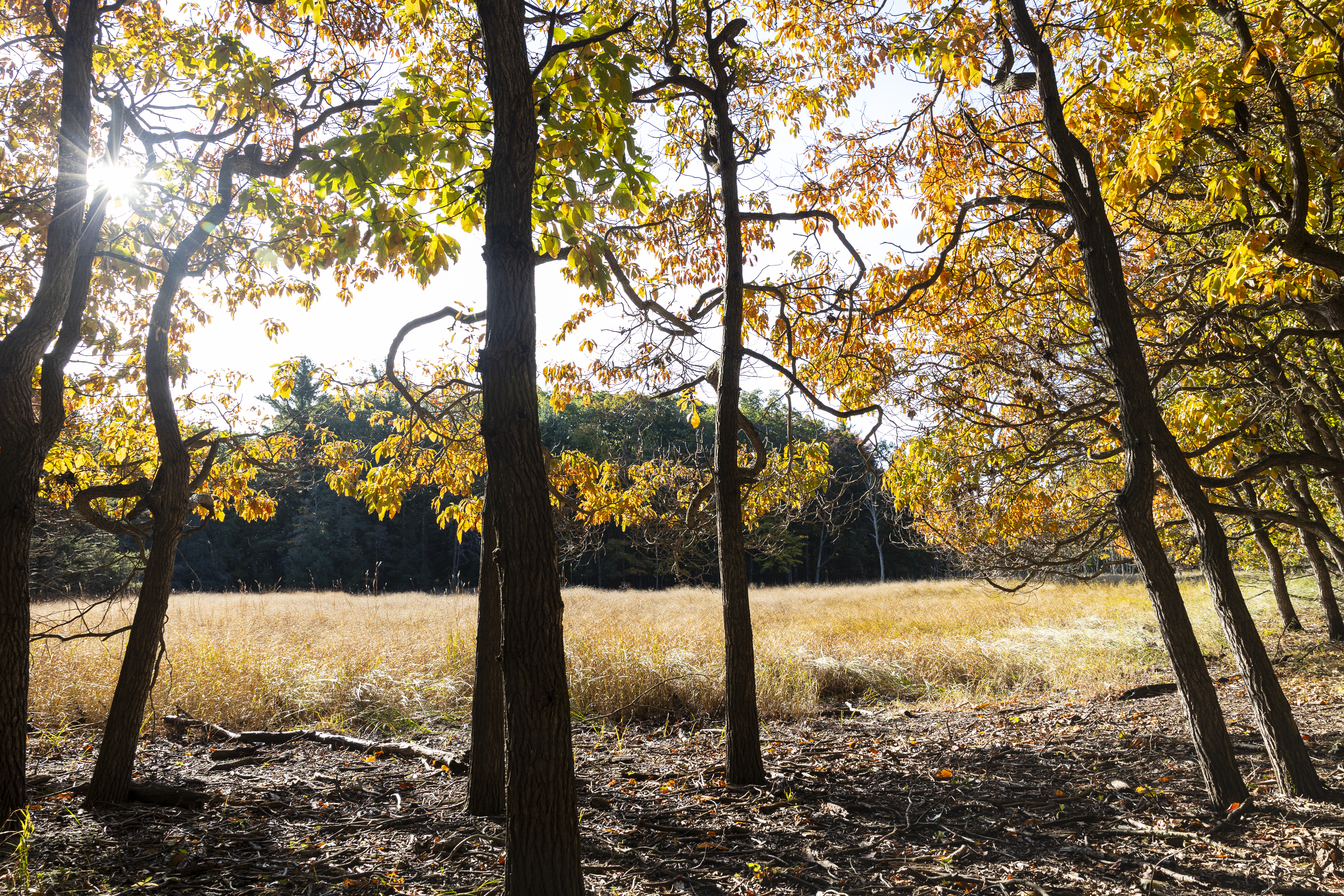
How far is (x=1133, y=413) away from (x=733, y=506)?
9.25 feet

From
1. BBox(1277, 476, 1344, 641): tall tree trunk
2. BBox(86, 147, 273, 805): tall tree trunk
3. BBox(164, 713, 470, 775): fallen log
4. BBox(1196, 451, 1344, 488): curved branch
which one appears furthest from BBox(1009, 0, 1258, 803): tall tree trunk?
BBox(1277, 476, 1344, 641): tall tree trunk

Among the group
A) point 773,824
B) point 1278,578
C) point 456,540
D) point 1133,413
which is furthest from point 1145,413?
point 456,540

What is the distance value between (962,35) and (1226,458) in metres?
6.16

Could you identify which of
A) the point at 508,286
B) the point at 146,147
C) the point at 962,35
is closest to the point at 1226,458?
the point at 962,35

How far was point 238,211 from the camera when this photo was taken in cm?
573

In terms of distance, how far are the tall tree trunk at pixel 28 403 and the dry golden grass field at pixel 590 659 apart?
2591 millimetres

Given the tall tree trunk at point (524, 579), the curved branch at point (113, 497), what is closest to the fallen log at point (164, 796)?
the curved branch at point (113, 497)

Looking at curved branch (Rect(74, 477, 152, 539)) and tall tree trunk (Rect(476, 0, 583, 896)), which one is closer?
tall tree trunk (Rect(476, 0, 583, 896))

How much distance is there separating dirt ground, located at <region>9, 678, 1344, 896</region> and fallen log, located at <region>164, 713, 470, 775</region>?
0.20 metres

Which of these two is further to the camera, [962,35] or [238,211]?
[238,211]

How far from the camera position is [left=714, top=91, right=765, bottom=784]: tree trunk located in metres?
5.20

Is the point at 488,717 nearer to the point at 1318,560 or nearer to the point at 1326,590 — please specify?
the point at 1326,590

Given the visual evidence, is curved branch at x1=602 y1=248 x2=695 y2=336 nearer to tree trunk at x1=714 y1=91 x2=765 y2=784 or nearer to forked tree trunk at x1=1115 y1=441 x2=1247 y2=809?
tree trunk at x1=714 y1=91 x2=765 y2=784

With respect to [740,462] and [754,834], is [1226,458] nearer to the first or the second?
[740,462]
